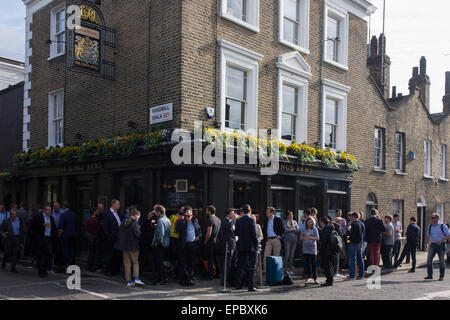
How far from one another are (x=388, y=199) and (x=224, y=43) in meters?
11.2

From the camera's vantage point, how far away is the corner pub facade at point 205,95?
12.1m

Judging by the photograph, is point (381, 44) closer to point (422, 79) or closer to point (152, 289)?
point (422, 79)

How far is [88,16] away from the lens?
12.8 meters

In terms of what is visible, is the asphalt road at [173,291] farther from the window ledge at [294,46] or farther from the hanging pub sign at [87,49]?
the window ledge at [294,46]

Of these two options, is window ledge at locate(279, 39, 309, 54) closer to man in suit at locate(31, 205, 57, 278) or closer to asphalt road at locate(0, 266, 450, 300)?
asphalt road at locate(0, 266, 450, 300)

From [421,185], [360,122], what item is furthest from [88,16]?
[421,185]

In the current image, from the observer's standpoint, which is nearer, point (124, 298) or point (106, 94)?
point (124, 298)

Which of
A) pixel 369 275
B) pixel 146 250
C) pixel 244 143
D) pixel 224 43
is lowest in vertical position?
pixel 369 275

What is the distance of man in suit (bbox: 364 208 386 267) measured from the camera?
1354cm

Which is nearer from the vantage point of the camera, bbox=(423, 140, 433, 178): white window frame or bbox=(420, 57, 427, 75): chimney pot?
bbox=(423, 140, 433, 178): white window frame

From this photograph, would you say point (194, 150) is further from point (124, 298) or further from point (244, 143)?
point (124, 298)

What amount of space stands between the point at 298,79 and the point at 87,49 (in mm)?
6845

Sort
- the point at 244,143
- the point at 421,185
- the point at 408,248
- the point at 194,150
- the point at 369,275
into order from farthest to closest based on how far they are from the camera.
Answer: the point at 421,185 → the point at 408,248 → the point at 369,275 → the point at 244,143 → the point at 194,150

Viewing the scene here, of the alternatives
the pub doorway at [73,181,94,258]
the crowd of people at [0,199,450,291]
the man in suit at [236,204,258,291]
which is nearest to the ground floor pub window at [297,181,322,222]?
the crowd of people at [0,199,450,291]
